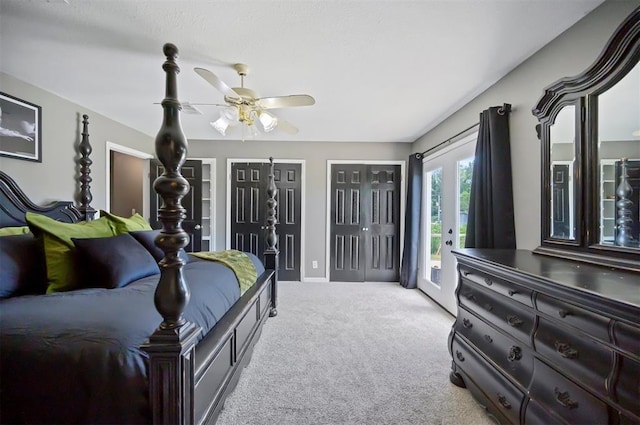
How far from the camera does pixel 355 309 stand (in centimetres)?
336

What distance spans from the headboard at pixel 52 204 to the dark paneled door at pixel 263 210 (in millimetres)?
2029

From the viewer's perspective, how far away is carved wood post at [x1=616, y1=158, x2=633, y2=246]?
130cm

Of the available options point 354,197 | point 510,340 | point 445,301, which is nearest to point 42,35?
point 510,340

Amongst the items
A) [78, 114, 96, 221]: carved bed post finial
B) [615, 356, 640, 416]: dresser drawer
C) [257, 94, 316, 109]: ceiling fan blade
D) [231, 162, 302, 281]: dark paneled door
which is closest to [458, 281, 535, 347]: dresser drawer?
[615, 356, 640, 416]: dresser drawer

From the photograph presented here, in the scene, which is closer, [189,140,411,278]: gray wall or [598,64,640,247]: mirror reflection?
[598,64,640,247]: mirror reflection

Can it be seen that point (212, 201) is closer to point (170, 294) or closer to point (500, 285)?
point (170, 294)

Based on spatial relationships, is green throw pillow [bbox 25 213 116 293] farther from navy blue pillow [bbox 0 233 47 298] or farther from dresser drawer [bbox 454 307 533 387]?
dresser drawer [bbox 454 307 533 387]

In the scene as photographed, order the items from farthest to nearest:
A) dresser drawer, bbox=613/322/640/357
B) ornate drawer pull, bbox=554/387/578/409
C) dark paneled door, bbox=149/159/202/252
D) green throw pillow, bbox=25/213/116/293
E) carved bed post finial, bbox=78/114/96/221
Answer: dark paneled door, bbox=149/159/202/252
carved bed post finial, bbox=78/114/96/221
green throw pillow, bbox=25/213/116/293
ornate drawer pull, bbox=554/387/578/409
dresser drawer, bbox=613/322/640/357

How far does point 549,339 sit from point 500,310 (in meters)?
0.31

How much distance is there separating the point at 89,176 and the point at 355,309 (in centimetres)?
348

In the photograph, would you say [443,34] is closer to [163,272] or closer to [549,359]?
[549,359]

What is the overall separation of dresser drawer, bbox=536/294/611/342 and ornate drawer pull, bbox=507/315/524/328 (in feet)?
0.51

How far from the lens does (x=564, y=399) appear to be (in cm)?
107

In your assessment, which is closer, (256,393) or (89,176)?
(256,393)
